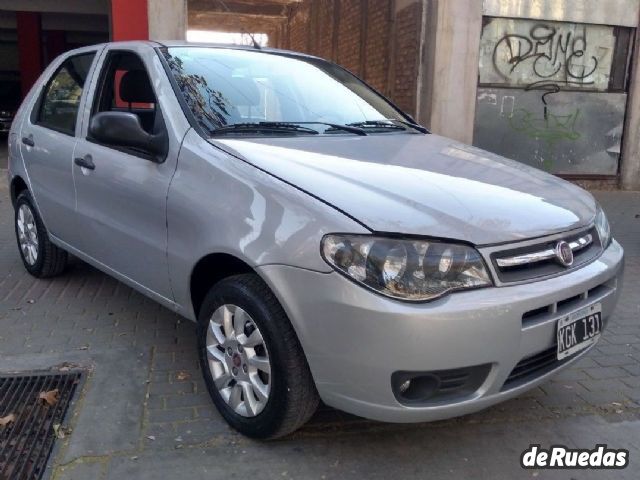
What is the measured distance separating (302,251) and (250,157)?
606mm

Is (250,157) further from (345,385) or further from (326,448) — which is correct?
(326,448)

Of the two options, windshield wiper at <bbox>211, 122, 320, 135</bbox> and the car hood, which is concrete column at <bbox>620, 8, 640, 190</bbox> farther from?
windshield wiper at <bbox>211, 122, 320, 135</bbox>

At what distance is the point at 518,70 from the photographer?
9.76m

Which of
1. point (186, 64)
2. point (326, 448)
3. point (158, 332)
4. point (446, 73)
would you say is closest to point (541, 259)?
point (326, 448)

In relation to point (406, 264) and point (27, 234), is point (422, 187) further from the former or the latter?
point (27, 234)

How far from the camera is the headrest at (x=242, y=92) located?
3.30 meters

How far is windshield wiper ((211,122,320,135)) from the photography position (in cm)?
306

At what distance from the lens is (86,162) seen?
3707 millimetres

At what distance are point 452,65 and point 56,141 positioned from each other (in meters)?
6.83

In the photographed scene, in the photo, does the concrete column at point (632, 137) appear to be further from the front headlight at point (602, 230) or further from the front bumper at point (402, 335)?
the front bumper at point (402, 335)

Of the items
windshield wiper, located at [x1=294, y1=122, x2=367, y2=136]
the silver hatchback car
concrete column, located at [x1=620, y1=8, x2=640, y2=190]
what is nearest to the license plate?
the silver hatchback car

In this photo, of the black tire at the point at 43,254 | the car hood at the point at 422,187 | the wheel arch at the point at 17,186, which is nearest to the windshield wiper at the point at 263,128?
the car hood at the point at 422,187

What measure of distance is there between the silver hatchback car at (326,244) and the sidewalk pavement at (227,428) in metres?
0.21

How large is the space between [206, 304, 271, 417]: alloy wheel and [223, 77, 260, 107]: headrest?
1.15 metres
